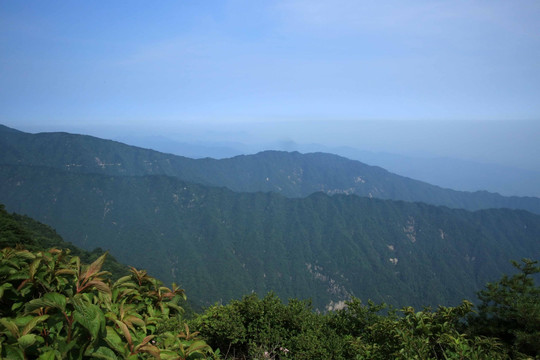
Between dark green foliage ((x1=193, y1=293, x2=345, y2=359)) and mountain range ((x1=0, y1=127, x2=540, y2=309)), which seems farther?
mountain range ((x1=0, y1=127, x2=540, y2=309))

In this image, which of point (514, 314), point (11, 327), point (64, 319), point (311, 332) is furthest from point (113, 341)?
point (514, 314)

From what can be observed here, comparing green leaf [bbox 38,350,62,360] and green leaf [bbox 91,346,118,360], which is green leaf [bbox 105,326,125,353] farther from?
green leaf [bbox 38,350,62,360]

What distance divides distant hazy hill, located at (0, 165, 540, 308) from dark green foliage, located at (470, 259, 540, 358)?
123 metres

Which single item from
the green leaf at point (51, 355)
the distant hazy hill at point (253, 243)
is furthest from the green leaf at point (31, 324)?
the distant hazy hill at point (253, 243)

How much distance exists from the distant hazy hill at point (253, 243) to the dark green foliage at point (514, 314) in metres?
123

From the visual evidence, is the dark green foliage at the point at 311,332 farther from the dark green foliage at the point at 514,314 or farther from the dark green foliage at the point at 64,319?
the dark green foliage at the point at 64,319

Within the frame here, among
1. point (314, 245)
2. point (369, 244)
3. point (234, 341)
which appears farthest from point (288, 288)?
point (234, 341)

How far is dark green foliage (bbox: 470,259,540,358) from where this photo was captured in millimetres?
9797

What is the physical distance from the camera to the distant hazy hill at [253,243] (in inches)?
5714

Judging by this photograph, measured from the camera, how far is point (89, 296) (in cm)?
307

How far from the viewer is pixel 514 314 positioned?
1116 cm

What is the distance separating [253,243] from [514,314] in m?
168

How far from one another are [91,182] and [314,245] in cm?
14309

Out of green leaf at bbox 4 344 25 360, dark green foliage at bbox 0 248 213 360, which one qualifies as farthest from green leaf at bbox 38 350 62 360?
green leaf at bbox 4 344 25 360
